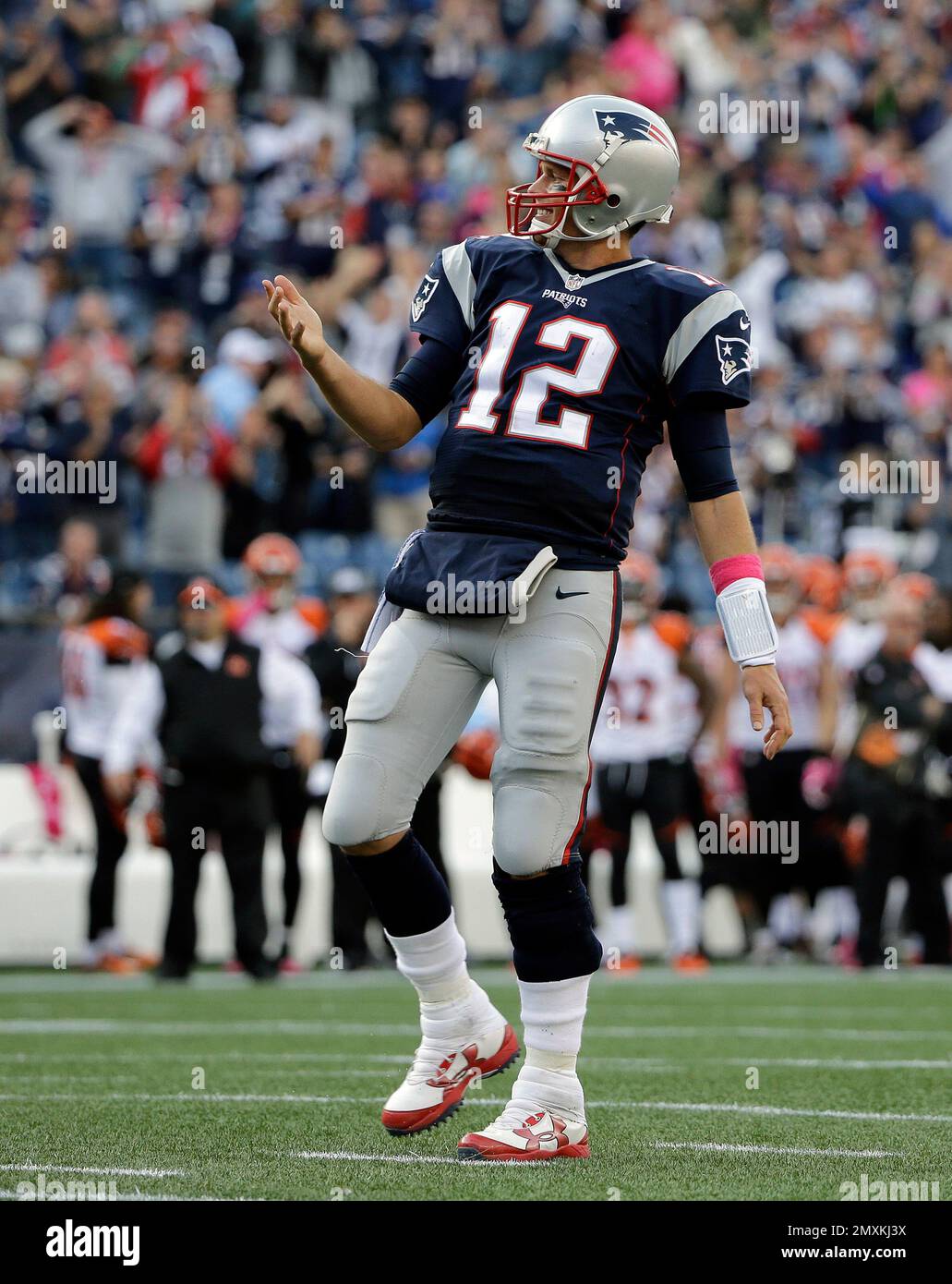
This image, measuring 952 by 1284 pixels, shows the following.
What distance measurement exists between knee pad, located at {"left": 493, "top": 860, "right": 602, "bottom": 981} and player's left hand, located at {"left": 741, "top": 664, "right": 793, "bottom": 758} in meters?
0.46

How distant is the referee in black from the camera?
9984 mm

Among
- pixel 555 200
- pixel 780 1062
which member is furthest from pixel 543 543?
pixel 780 1062

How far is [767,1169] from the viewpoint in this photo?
411 cm

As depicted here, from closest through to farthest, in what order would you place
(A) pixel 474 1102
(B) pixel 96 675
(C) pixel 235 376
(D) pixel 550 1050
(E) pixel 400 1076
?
(D) pixel 550 1050 < (A) pixel 474 1102 < (E) pixel 400 1076 < (B) pixel 96 675 < (C) pixel 235 376

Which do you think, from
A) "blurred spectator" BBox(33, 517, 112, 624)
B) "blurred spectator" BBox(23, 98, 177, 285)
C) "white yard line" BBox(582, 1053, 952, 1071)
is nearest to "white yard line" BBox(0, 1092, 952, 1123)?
"white yard line" BBox(582, 1053, 952, 1071)

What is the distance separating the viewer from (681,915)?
11031mm

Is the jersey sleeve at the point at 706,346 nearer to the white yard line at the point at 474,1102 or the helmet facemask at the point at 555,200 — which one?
the helmet facemask at the point at 555,200

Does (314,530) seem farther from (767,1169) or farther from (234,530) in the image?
(767,1169)

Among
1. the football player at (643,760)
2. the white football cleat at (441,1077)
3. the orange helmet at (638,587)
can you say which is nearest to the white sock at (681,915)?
the football player at (643,760)

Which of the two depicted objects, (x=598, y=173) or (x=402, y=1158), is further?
(x=598, y=173)

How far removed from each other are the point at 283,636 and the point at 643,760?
194 centimetres

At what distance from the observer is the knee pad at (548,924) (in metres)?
4.34

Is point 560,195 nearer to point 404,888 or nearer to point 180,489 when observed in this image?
point 404,888

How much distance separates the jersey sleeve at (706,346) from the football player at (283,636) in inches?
238
